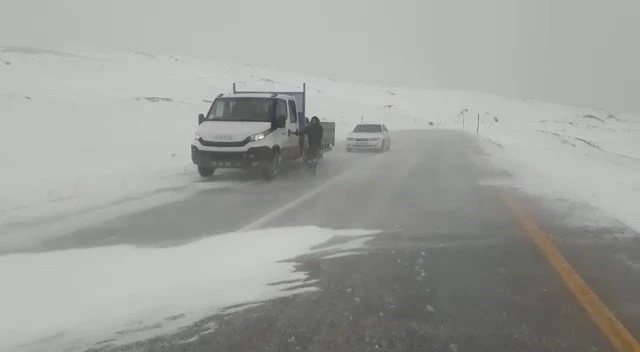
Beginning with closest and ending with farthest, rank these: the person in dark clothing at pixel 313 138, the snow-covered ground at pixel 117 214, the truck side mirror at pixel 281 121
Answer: the snow-covered ground at pixel 117 214 < the truck side mirror at pixel 281 121 < the person in dark clothing at pixel 313 138

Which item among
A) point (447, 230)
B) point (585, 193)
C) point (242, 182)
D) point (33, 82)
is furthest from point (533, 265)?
point (33, 82)

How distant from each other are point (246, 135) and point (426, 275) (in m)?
8.61

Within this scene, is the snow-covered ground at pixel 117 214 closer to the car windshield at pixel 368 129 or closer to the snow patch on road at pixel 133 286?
the snow patch on road at pixel 133 286

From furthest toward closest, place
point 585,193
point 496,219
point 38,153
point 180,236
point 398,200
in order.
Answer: point 38,153, point 585,193, point 398,200, point 496,219, point 180,236

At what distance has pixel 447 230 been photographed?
816 centimetres

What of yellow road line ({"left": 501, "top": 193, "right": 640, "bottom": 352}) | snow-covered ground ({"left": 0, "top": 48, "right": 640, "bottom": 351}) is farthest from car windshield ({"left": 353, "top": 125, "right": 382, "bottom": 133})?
yellow road line ({"left": 501, "top": 193, "right": 640, "bottom": 352})

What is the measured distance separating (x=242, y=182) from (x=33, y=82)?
135ft

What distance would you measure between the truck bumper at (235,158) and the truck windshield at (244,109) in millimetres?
1260

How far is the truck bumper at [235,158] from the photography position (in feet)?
A: 44.5

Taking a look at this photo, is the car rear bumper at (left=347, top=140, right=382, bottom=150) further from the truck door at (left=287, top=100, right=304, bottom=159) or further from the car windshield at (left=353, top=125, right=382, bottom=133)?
the truck door at (left=287, top=100, right=304, bottom=159)

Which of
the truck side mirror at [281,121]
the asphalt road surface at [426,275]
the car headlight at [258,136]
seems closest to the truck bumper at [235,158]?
the car headlight at [258,136]

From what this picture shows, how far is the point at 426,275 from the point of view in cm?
577

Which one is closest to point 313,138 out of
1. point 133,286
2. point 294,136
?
point 294,136

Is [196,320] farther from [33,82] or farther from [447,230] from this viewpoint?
[33,82]
